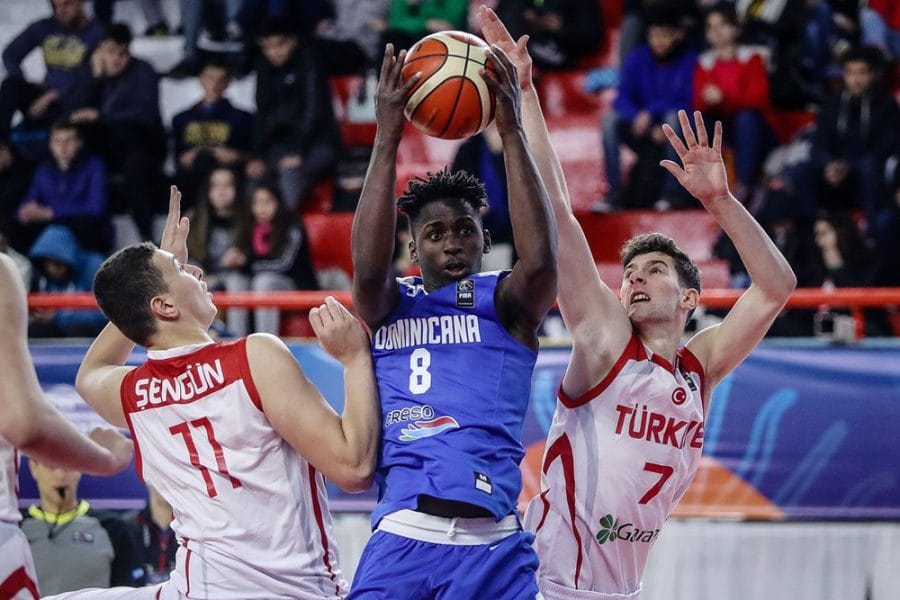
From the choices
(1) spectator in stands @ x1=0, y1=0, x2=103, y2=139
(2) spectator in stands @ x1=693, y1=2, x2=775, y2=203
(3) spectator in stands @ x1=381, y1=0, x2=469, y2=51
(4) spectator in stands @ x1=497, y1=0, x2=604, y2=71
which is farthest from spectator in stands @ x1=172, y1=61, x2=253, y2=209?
(2) spectator in stands @ x1=693, y1=2, x2=775, y2=203

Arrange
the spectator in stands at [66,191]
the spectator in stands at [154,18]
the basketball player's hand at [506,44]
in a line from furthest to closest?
the spectator in stands at [154,18] → the spectator in stands at [66,191] → the basketball player's hand at [506,44]

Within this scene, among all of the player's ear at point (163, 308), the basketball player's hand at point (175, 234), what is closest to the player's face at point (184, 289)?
the player's ear at point (163, 308)

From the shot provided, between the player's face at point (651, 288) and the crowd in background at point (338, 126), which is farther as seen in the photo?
the crowd in background at point (338, 126)

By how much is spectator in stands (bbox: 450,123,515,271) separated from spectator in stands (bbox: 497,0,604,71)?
1601 mm

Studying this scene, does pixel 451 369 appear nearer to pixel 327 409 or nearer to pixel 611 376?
pixel 327 409

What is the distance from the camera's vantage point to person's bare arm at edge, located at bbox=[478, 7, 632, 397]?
4.16 meters

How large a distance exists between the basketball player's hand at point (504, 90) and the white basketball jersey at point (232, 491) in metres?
1.05

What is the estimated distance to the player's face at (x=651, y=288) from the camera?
14.7 feet

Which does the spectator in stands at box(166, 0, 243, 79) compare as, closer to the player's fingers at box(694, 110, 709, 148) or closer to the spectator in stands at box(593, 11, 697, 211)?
the spectator in stands at box(593, 11, 697, 211)

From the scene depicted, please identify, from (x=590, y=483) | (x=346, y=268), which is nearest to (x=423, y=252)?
(x=590, y=483)

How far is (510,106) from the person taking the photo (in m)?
3.62

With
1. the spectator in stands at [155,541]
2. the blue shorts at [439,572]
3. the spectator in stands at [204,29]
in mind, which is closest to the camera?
the blue shorts at [439,572]

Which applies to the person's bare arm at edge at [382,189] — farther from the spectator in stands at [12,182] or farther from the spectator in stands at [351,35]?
the spectator in stands at [351,35]

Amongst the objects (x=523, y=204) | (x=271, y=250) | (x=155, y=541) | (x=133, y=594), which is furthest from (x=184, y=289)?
(x=271, y=250)
